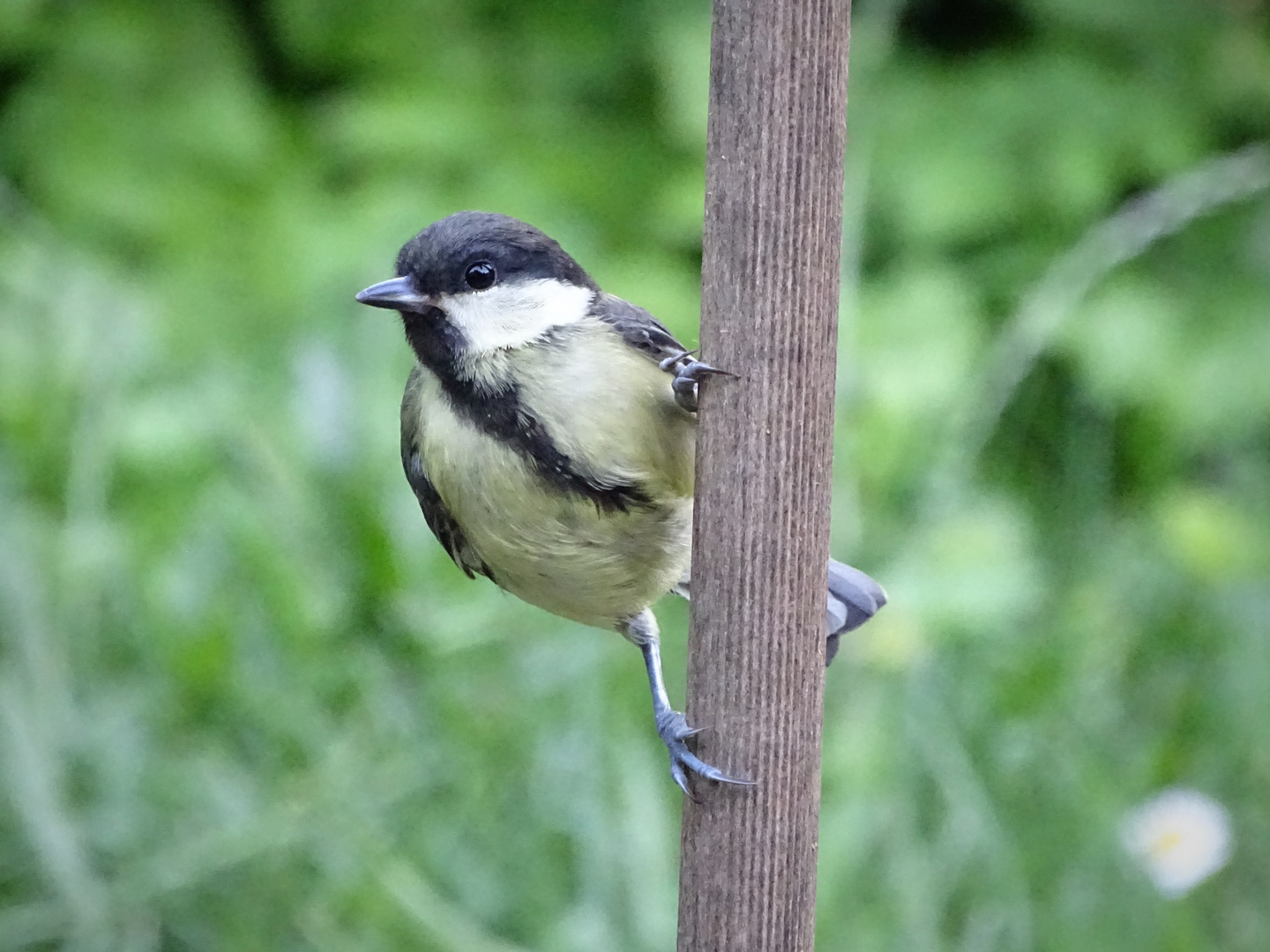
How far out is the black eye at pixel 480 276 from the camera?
1.41 m

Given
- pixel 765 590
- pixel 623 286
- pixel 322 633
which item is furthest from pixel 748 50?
pixel 623 286

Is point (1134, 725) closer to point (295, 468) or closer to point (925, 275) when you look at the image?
point (925, 275)

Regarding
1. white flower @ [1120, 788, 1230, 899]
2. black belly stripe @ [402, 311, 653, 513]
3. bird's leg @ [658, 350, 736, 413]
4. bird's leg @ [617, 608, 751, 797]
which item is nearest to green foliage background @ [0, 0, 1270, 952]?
white flower @ [1120, 788, 1230, 899]

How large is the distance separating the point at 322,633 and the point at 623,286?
0.86 meters

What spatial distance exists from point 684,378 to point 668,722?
32 cm

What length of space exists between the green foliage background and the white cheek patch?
0.51 meters

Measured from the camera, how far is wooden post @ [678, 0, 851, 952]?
1.11 metres

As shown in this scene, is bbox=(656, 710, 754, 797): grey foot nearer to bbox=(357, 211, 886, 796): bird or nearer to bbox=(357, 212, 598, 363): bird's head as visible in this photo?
bbox=(357, 211, 886, 796): bird

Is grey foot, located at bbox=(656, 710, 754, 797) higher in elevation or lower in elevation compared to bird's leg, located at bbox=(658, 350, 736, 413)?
lower

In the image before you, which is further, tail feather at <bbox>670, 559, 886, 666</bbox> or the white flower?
the white flower

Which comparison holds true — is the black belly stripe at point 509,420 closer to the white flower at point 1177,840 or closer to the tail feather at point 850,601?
the tail feather at point 850,601

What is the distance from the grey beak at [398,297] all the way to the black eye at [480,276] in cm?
4

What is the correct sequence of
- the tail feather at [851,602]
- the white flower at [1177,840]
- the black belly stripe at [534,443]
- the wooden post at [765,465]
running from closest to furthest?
the wooden post at [765,465] → the black belly stripe at [534,443] → the tail feather at [851,602] → the white flower at [1177,840]

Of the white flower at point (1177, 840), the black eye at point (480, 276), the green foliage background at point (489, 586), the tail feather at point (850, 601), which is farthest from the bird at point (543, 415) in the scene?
the white flower at point (1177, 840)
